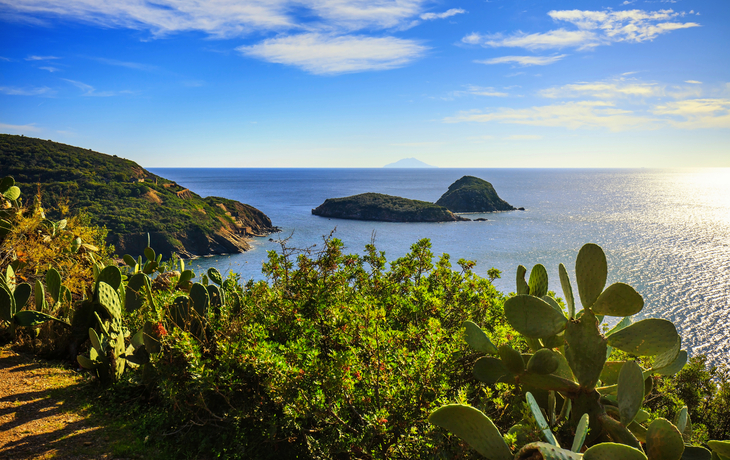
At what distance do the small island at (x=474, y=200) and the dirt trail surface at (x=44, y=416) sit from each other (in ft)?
280

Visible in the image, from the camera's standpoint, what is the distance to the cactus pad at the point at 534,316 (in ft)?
8.59

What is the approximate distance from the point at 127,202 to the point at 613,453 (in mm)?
55134

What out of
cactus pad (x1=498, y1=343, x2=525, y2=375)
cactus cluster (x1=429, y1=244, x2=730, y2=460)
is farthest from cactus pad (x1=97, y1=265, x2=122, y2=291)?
cactus pad (x1=498, y1=343, x2=525, y2=375)

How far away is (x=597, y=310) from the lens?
255 cm

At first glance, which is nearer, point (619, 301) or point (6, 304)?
point (619, 301)

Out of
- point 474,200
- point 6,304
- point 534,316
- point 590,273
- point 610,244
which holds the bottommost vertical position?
point 610,244

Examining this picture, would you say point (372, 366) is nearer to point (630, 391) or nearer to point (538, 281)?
point (538, 281)

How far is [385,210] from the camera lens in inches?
2908

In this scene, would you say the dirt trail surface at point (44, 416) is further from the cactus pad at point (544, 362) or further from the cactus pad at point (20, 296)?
the cactus pad at point (544, 362)

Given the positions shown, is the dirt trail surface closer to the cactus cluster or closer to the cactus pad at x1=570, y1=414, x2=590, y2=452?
the cactus cluster

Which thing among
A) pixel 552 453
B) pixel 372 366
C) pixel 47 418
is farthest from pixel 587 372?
pixel 47 418

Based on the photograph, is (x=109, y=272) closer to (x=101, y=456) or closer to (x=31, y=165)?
(x=101, y=456)

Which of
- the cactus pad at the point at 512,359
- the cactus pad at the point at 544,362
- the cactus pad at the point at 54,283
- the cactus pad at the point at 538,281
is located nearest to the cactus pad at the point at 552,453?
the cactus pad at the point at 544,362

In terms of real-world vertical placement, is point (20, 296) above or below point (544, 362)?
below
